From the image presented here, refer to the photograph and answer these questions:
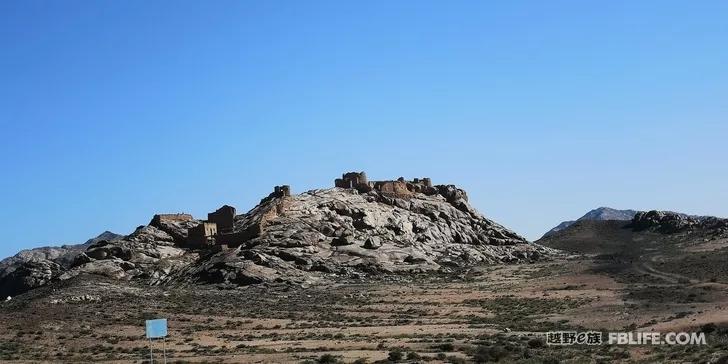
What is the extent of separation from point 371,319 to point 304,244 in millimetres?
30026

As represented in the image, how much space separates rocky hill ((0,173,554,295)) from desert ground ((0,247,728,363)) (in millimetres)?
4212

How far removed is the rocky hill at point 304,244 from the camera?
6744 centimetres

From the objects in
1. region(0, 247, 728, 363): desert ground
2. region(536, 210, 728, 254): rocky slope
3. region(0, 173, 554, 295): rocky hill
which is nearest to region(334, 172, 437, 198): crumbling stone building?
region(0, 173, 554, 295): rocky hill

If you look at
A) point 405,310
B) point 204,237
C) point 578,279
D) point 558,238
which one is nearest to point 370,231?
point 204,237

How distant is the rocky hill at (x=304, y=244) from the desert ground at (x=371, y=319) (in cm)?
421

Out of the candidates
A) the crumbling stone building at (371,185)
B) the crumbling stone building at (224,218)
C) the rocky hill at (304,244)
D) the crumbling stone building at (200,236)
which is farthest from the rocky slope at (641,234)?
the crumbling stone building at (200,236)

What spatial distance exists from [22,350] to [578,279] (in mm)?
52187

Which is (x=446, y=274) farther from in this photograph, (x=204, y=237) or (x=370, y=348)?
(x=370, y=348)

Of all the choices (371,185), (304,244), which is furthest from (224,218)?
(371,185)

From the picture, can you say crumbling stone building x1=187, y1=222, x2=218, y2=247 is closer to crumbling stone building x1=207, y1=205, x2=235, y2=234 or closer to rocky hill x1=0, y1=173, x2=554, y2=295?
rocky hill x1=0, y1=173, x2=554, y2=295

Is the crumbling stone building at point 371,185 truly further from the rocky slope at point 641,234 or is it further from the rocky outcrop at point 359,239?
the rocky slope at point 641,234

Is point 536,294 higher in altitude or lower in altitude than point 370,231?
lower

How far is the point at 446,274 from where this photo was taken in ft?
253

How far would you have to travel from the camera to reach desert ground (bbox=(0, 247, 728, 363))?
30.6m
